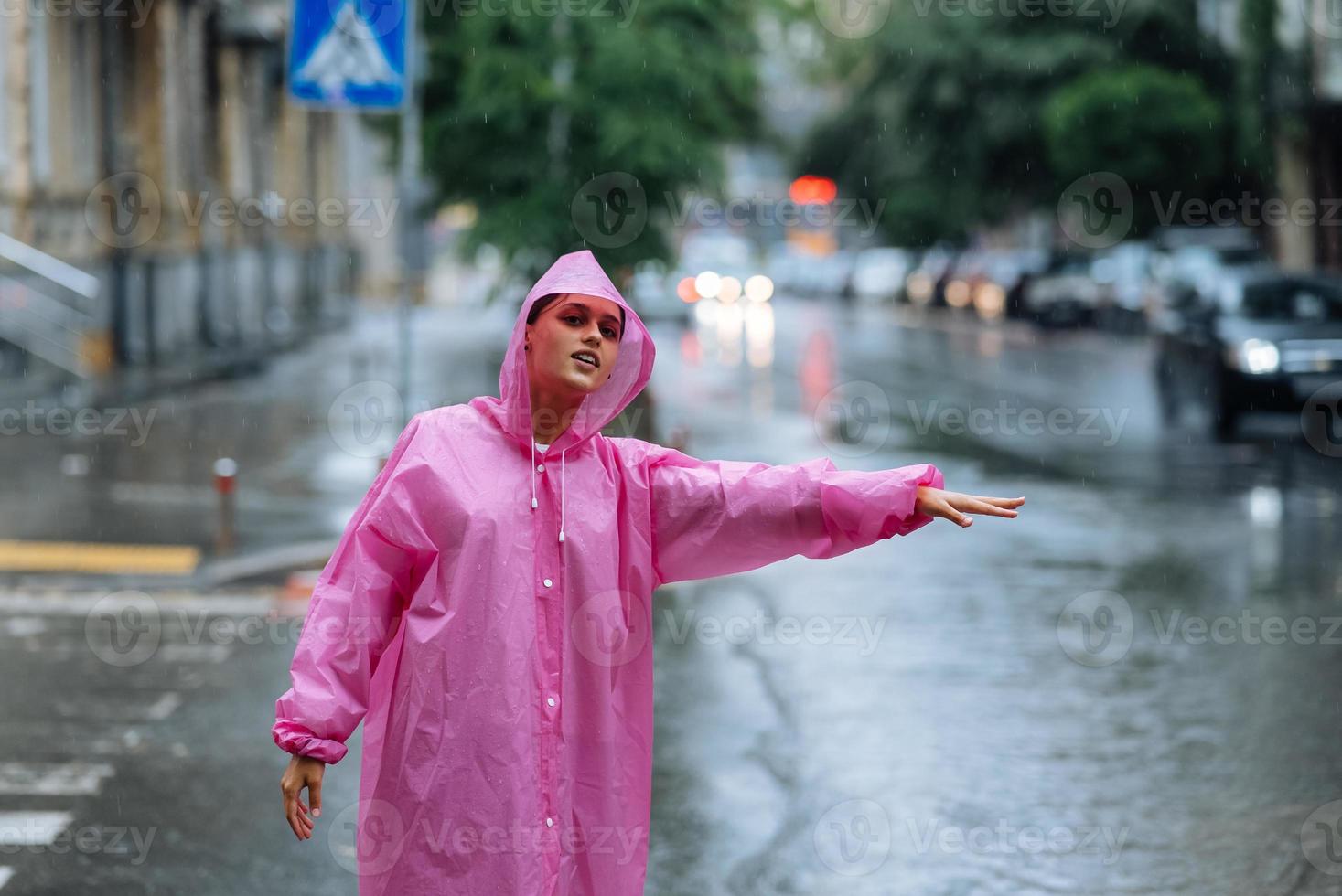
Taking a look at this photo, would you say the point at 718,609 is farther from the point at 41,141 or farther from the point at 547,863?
the point at 41,141

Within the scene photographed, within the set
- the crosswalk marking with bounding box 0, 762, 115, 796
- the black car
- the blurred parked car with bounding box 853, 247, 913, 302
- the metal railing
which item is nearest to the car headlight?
the black car

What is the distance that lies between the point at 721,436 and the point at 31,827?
40.6 ft

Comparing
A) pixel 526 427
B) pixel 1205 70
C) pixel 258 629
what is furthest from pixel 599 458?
pixel 1205 70

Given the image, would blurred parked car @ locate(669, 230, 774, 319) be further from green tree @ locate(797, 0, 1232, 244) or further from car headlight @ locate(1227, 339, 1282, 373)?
car headlight @ locate(1227, 339, 1282, 373)

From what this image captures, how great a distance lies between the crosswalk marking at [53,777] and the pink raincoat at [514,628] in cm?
335

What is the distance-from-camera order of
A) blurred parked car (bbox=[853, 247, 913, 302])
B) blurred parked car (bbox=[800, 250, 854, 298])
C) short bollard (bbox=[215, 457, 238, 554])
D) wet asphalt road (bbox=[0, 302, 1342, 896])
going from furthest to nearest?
blurred parked car (bbox=[800, 250, 854, 298])
blurred parked car (bbox=[853, 247, 913, 302])
short bollard (bbox=[215, 457, 238, 554])
wet asphalt road (bbox=[0, 302, 1342, 896])

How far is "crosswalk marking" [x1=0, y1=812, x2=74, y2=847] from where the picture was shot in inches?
242

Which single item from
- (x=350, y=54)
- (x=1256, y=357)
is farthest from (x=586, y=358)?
(x=1256, y=357)

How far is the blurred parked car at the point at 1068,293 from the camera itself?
128ft

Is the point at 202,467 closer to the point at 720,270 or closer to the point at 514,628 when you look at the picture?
the point at 514,628

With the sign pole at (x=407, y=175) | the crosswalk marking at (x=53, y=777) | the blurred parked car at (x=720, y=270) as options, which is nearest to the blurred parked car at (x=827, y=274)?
the blurred parked car at (x=720, y=270)

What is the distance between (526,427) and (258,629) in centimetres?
636

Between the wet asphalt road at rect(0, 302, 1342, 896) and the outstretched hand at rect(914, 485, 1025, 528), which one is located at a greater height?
the outstretched hand at rect(914, 485, 1025, 528)

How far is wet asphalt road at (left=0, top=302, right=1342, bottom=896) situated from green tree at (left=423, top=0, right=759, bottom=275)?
8.81 feet
